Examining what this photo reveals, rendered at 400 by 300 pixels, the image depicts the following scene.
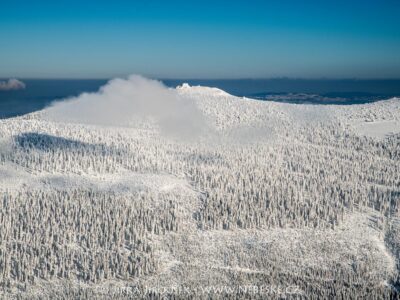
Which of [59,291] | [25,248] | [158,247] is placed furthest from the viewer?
[158,247]

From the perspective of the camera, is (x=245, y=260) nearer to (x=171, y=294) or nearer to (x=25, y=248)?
(x=171, y=294)

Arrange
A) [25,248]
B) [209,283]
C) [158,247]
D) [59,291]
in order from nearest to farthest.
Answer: [59,291] → [209,283] → [25,248] → [158,247]

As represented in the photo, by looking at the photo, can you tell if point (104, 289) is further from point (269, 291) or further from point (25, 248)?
point (269, 291)

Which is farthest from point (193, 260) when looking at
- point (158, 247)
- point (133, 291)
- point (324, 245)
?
point (324, 245)

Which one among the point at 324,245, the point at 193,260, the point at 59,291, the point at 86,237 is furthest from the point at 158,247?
the point at 324,245

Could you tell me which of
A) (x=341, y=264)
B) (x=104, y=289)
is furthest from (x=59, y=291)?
(x=341, y=264)

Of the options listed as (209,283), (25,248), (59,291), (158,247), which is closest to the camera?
(59,291)

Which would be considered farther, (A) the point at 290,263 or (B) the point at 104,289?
(A) the point at 290,263

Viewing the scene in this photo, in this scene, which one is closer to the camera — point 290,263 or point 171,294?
point 171,294
